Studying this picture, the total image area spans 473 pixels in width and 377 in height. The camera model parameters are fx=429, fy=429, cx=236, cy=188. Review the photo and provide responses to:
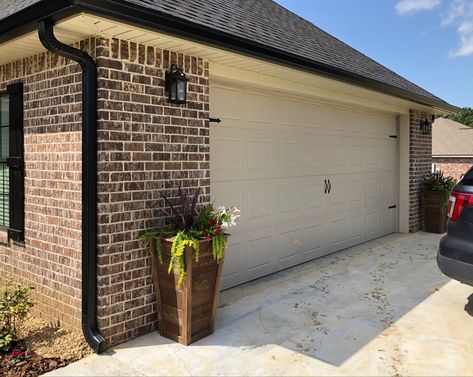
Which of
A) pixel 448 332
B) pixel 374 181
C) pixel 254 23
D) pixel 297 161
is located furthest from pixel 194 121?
pixel 374 181

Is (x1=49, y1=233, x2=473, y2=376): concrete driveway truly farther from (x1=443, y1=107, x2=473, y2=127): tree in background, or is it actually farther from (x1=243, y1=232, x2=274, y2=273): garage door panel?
(x1=443, y1=107, x2=473, y2=127): tree in background

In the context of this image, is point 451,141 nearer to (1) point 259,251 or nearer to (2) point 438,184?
(2) point 438,184

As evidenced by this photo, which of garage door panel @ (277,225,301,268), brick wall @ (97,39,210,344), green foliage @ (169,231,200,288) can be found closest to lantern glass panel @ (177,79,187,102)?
brick wall @ (97,39,210,344)

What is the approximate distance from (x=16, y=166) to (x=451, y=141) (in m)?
23.9

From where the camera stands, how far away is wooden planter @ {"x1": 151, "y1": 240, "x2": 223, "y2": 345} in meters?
3.39

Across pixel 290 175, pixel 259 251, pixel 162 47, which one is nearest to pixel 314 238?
pixel 290 175

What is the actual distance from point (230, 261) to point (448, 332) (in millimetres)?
2345

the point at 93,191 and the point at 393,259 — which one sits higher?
the point at 93,191

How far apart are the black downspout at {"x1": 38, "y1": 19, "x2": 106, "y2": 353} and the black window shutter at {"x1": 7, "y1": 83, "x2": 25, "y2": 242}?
127cm

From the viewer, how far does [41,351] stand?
133 inches

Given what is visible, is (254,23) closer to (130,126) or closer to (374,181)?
(130,126)

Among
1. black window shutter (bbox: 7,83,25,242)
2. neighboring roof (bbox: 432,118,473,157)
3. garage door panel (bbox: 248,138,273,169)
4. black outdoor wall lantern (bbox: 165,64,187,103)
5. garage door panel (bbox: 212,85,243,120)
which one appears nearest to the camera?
black outdoor wall lantern (bbox: 165,64,187,103)

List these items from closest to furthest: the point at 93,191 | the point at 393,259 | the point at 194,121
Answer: the point at 93,191 → the point at 194,121 → the point at 393,259

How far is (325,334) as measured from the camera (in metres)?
3.67
